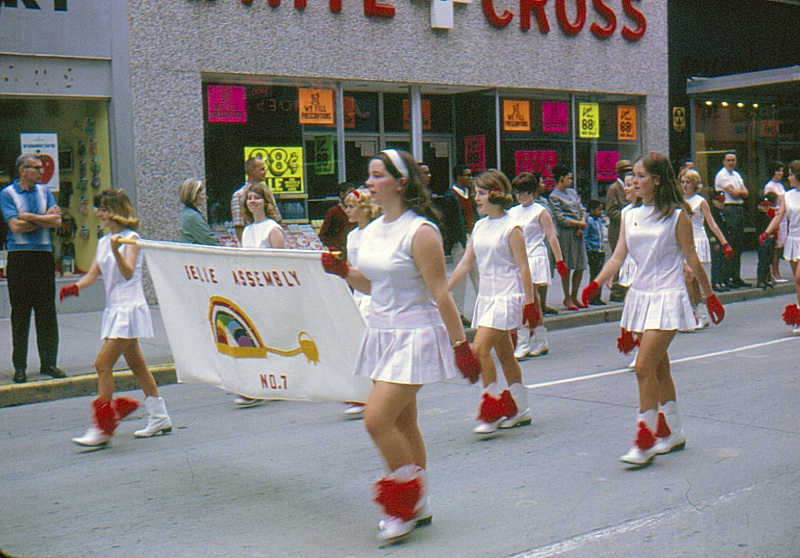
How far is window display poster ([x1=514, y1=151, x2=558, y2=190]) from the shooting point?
59.8 feet

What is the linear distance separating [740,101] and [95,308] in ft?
50.4

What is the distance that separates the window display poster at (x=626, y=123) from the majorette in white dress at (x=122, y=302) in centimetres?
1462

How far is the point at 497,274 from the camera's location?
7035 millimetres

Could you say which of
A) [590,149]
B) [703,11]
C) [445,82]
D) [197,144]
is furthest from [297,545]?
[703,11]

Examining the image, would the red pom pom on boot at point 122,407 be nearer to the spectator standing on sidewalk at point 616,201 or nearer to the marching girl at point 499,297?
the marching girl at point 499,297

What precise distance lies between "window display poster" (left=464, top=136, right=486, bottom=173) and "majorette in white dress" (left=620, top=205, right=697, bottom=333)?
473 inches

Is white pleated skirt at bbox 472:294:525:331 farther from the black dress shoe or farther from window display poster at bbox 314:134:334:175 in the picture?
window display poster at bbox 314:134:334:175

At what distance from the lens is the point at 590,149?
19.2 metres

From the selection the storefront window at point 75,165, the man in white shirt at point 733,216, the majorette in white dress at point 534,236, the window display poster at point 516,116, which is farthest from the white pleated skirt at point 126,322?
the window display poster at point 516,116

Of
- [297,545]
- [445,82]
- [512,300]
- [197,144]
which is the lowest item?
[297,545]

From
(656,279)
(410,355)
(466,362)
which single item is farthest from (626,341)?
(410,355)

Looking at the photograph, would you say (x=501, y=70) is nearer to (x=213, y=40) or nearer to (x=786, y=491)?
(x=213, y=40)

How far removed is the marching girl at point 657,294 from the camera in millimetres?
5770

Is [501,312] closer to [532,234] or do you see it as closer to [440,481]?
[440,481]
